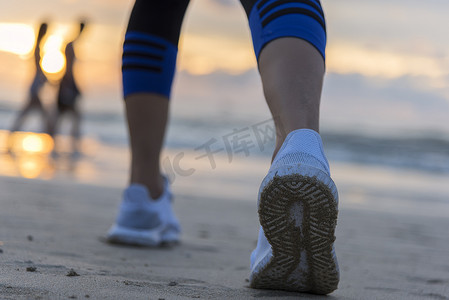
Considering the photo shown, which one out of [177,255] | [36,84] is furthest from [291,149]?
[36,84]

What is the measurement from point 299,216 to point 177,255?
2.53ft

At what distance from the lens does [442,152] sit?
1353 centimetres

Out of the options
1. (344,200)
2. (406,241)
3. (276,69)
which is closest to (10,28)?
(344,200)

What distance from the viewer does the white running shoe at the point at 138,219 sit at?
5.71 ft

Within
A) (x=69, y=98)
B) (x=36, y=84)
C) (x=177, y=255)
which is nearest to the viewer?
(x=177, y=255)

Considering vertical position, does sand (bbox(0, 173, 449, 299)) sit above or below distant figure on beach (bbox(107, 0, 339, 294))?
below

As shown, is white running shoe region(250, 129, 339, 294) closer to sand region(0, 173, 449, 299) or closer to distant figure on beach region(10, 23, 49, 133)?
sand region(0, 173, 449, 299)

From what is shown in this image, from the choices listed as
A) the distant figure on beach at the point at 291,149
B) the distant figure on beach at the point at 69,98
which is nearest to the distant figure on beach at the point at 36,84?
the distant figure on beach at the point at 69,98

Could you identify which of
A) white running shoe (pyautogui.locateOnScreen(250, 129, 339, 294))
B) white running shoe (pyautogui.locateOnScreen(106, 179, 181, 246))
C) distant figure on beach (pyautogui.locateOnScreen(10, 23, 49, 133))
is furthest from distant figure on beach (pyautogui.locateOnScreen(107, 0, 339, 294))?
distant figure on beach (pyautogui.locateOnScreen(10, 23, 49, 133))

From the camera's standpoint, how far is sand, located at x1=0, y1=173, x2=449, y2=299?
111 cm

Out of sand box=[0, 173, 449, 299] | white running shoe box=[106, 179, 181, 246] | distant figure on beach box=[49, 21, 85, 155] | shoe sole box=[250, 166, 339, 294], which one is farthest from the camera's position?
distant figure on beach box=[49, 21, 85, 155]

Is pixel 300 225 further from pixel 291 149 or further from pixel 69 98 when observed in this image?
pixel 69 98

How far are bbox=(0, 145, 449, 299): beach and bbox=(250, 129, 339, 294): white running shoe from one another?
0.06 m

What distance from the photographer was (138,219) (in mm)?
1766
